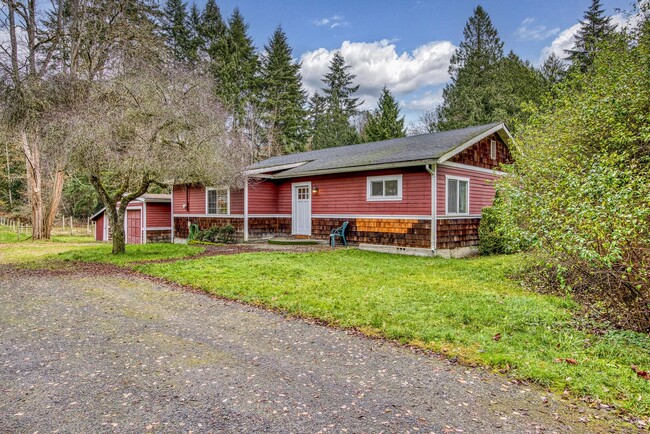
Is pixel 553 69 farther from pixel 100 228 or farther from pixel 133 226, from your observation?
pixel 100 228

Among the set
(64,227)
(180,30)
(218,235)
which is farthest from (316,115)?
(218,235)

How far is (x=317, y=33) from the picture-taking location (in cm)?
1912

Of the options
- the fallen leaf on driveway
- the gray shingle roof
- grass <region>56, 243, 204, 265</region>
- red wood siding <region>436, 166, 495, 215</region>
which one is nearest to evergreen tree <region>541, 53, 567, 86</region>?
the gray shingle roof

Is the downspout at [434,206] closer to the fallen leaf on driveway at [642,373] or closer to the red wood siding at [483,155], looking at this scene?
the red wood siding at [483,155]

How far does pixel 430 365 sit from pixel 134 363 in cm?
272

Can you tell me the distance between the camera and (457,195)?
1202 centimetres

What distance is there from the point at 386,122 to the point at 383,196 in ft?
63.8

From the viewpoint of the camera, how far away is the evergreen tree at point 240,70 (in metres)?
29.2

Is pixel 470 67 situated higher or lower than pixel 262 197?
higher

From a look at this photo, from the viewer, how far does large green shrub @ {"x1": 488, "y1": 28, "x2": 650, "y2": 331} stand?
4180mm

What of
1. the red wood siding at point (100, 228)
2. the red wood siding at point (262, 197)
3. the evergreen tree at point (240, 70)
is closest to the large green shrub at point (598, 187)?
the red wood siding at point (262, 197)

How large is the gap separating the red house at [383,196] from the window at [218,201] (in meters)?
0.04

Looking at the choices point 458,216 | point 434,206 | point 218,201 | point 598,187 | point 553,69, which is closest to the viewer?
point 598,187

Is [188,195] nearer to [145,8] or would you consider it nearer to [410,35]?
[145,8]
